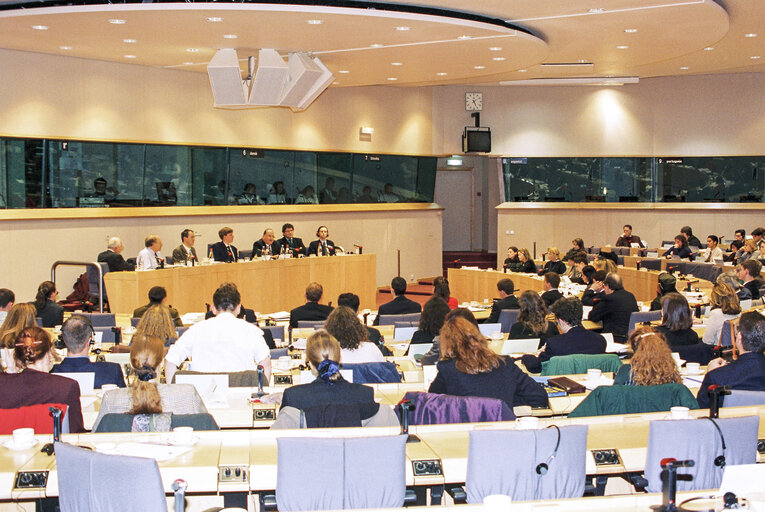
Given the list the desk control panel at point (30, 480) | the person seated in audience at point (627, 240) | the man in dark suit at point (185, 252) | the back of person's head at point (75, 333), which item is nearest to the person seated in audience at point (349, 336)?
the back of person's head at point (75, 333)

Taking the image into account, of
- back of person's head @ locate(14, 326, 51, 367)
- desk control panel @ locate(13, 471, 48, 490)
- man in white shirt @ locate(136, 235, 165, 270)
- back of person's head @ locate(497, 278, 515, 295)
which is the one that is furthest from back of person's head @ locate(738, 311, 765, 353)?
man in white shirt @ locate(136, 235, 165, 270)

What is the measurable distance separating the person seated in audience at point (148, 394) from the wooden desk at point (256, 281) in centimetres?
681

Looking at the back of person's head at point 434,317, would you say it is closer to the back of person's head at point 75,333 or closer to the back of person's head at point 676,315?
the back of person's head at point 676,315

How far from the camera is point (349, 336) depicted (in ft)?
22.6

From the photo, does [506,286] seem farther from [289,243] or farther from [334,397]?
[334,397]

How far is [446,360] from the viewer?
222 inches

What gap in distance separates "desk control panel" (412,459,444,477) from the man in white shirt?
8.81 m

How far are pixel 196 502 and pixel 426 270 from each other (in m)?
15.9

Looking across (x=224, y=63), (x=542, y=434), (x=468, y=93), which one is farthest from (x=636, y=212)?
(x=542, y=434)

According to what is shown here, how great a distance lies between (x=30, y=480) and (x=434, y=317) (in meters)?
4.37

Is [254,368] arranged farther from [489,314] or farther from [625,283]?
[625,283]

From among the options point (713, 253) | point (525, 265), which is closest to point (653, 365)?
point (525, 265)

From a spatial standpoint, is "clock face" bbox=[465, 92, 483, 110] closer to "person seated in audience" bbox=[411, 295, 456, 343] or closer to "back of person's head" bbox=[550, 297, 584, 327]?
"person seated in audience" bbox=[411, 295, 456, 343]

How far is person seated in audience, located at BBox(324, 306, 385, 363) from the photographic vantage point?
6.89 m
